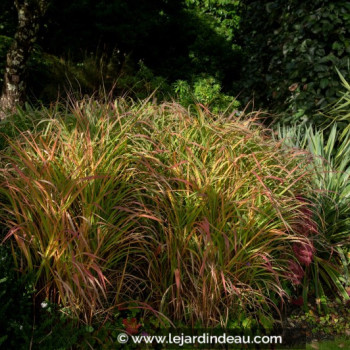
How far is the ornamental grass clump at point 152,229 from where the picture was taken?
3.05 m

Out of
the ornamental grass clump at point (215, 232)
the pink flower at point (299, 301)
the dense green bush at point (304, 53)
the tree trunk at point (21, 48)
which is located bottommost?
the tree trunk at point (21, 48)

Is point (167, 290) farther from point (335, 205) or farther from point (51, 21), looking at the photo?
point (51, 21)

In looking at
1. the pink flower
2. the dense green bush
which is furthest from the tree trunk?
the pink flower

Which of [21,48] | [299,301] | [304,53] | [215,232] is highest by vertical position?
[304,53]

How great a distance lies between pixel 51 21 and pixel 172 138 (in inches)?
298

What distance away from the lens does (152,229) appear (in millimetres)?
3346

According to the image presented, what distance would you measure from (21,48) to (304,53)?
3869mm

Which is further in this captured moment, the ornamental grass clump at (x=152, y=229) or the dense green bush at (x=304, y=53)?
the dense green bush at (x=304, y=53)

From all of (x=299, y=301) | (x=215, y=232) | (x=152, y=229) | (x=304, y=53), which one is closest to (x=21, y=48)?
(x=304, y=53)

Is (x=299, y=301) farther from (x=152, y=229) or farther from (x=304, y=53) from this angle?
(x=304, y=53)

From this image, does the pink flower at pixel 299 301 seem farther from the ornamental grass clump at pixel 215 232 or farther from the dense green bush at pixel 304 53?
the dense green bush at pixel 304 53

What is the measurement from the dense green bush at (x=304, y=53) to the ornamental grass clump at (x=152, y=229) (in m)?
2.10

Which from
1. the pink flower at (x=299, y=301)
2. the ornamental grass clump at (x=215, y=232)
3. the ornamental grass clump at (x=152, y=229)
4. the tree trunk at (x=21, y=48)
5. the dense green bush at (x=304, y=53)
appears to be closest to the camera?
the ornamental grass clump at (x=152, y=229)

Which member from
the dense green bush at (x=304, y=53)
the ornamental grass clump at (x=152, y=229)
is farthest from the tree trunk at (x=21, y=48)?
the ornamental grass clump at (x=152, y=229)
